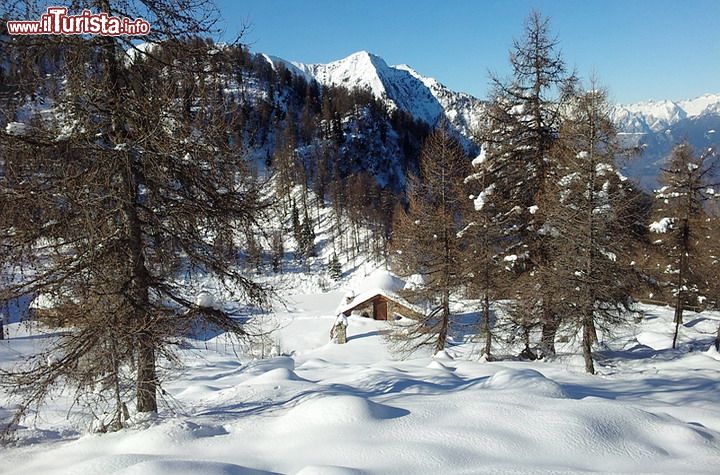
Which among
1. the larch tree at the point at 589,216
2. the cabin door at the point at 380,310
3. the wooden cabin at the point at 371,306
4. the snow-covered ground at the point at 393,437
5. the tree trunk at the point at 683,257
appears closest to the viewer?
the snow-covered ground at the point at 393,437

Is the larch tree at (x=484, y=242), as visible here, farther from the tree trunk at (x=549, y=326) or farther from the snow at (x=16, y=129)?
the snow at (x=16, y=129)

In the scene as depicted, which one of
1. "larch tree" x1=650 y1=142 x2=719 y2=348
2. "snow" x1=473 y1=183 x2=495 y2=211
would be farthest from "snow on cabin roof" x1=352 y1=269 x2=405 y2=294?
"larch tree" x1=650 y1=142 x2=719 y2=348

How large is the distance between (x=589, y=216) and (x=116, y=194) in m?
11.4

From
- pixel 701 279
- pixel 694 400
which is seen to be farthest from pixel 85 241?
pixel 701 279

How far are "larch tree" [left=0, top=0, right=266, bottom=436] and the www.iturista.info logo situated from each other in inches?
4.3

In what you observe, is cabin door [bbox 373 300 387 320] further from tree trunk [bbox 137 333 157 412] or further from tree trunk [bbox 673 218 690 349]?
tree trunk [bbox 137 333 157 412]

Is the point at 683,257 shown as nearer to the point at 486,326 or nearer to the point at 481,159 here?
the point at 486,326

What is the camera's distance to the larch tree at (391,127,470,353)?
14.4 m

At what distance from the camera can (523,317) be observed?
13.2 m

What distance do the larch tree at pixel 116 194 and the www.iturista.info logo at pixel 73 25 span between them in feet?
0.36

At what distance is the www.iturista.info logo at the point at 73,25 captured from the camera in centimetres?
558

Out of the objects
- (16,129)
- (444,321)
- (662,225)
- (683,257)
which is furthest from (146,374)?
(683,257)

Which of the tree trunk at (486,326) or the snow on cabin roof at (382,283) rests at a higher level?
the snow on cabin roof at (382,283)

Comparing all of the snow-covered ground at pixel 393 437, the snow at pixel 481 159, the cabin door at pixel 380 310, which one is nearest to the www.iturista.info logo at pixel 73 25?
the snow-covered ground at pixel 393 437
